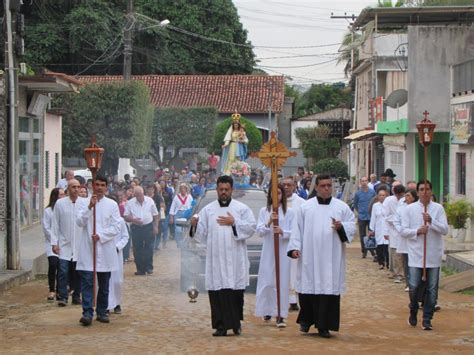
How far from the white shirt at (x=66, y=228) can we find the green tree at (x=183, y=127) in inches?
1415

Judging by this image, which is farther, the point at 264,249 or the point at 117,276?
the point at 117,276

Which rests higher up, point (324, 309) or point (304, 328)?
point (324, 309)

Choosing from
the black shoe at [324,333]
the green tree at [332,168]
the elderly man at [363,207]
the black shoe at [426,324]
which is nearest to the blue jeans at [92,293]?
the black shoe at [324,333]

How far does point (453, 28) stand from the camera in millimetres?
30266

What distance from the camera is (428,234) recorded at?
12586 millimetres

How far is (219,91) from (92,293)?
46.0 m

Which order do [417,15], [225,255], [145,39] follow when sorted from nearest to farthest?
1. [225,255]
2. [417,15]
3. [145,39]

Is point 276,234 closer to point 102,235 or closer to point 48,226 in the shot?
point 102,235

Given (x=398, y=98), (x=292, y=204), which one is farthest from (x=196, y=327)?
(x=398, y=98)

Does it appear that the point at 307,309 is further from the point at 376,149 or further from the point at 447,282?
the point at 376,149

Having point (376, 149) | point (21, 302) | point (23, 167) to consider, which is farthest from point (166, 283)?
point (376, 149)

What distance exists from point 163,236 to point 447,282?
9.50 meters

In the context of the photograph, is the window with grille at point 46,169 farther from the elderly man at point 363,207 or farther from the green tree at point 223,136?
the green tree at point 223,136

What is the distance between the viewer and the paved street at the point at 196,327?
10977mm
